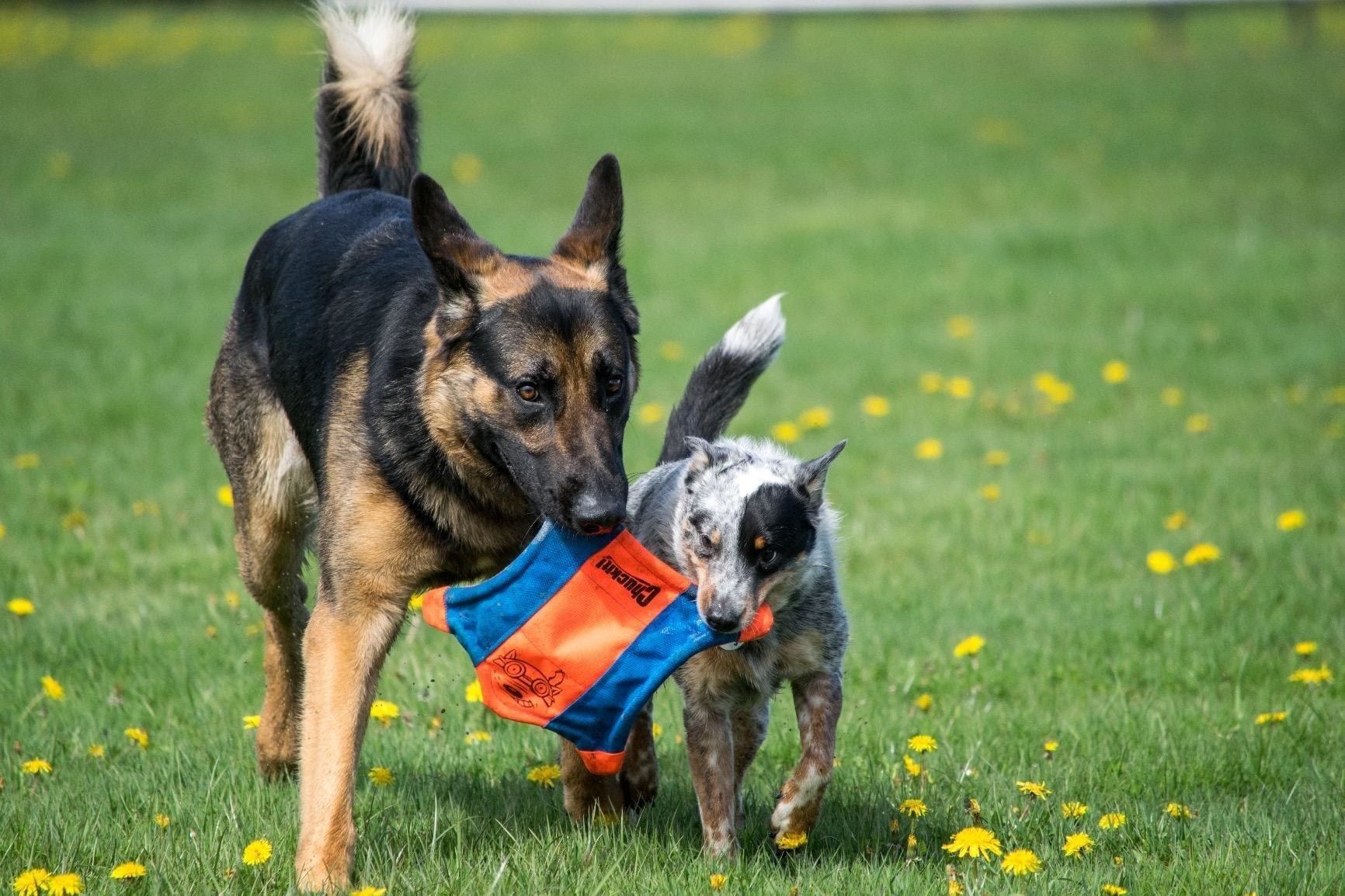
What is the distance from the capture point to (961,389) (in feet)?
30.5

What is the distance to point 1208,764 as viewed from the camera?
457 centimetres

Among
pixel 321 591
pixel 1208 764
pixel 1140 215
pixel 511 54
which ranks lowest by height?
pixel 1208 764

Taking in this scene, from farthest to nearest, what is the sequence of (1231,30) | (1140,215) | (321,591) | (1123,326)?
(1231,30) → (1140,215) → (1123,326) → (321,591)

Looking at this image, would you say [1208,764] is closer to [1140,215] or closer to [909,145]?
[1140,215]

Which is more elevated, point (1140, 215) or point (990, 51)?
point (990, 51)

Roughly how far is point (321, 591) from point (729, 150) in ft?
46.7

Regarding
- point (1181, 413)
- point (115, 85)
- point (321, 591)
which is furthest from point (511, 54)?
point (321, 591)

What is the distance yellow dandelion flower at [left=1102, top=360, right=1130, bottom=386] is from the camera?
9539 mm

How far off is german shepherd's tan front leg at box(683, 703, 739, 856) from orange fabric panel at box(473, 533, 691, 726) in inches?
18.1

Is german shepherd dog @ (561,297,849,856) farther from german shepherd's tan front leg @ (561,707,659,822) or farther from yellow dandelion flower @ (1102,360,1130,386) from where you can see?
yellow dandelion flower @ (1102,360,1130,386)

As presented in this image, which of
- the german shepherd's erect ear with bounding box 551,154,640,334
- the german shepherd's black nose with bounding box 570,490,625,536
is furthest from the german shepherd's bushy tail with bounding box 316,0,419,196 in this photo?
the german shepherd's black nose with bounding box 570,490,625,536

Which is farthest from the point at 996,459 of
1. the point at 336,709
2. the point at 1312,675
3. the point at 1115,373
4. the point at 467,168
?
the point at 467,168

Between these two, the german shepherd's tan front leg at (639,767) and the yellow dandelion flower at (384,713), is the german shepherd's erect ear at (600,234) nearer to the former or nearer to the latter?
the german shepherd's tan front leg at (639,767)

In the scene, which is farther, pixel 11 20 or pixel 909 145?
pixel 11 20
